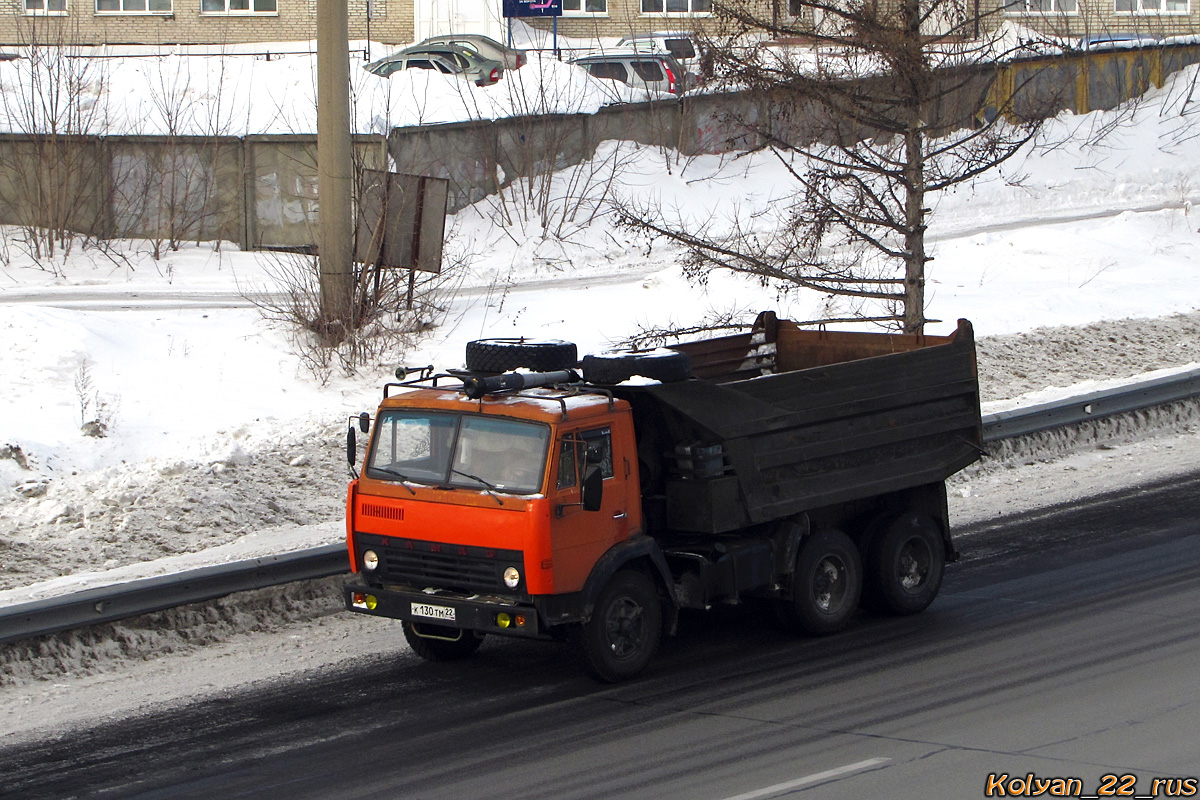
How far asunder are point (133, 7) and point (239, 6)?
3175 millimetres

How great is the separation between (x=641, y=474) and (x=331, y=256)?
751cm

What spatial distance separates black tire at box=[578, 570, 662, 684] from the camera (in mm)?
8102

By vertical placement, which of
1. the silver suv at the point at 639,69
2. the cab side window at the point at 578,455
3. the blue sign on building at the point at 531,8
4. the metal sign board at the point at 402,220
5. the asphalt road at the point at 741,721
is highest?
the blue sign on building at the point at 531,8

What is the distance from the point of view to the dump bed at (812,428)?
28.2 ft

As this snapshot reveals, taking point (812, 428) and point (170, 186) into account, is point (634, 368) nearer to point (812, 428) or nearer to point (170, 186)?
point (812, 428)

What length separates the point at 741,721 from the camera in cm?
753

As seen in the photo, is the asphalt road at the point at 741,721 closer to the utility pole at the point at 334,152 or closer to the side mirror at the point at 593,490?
the side mirror at the point at 593,490

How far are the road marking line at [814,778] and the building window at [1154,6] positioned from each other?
4289 cm

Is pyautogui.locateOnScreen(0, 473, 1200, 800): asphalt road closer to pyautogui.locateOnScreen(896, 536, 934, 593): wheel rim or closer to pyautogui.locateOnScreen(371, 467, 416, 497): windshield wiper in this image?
pyautogui.locateOnScreen(896, 536, 934, 593): wheel rim

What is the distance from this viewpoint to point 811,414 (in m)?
9.12

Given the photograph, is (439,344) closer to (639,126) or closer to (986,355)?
(986,355)

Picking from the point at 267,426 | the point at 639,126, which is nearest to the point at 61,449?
the point at 267,426

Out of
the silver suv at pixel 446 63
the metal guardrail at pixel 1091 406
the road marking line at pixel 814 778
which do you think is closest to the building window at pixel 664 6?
the silver suv at pixel 446 63

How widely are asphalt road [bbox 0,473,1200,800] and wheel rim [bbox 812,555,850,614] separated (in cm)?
26
